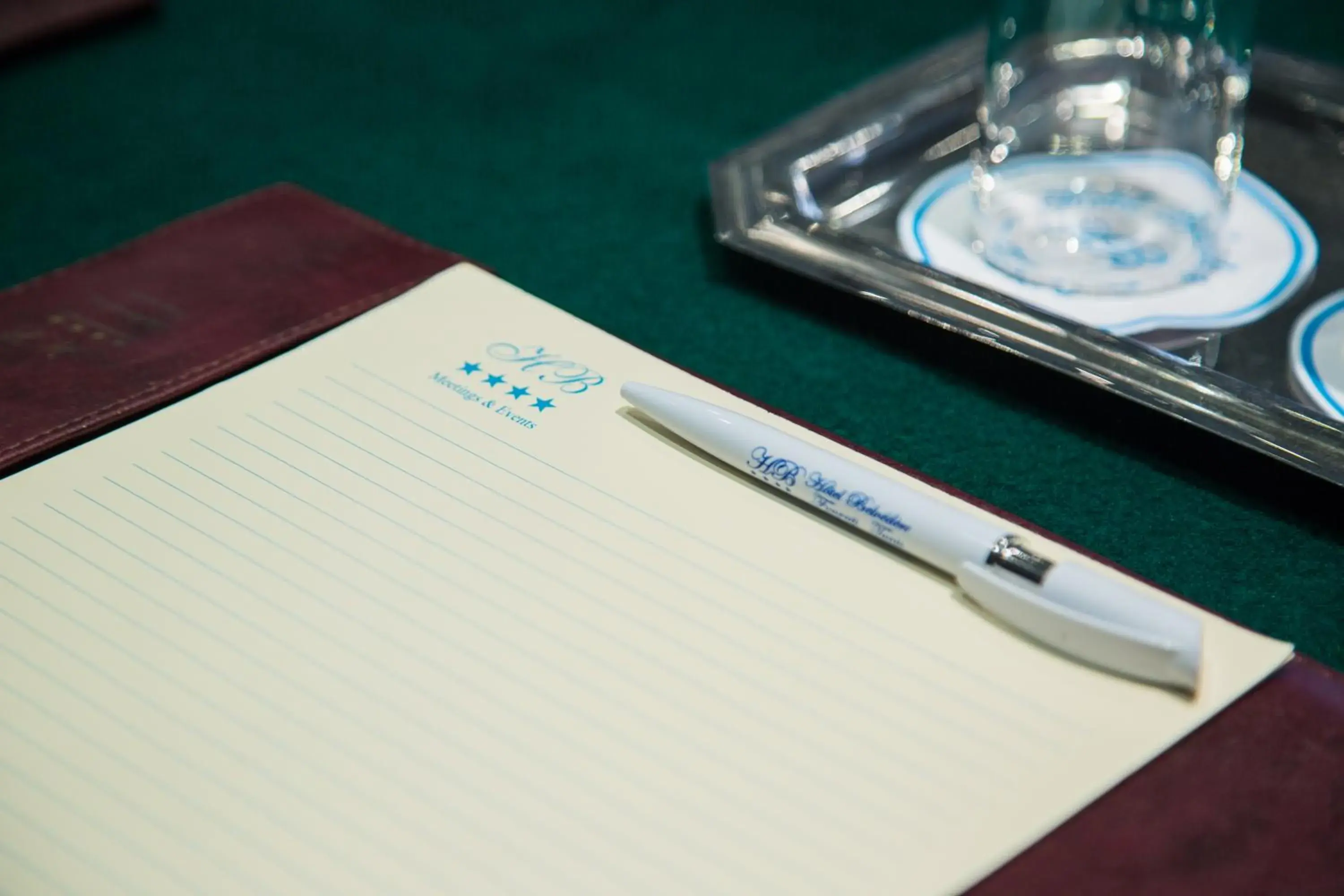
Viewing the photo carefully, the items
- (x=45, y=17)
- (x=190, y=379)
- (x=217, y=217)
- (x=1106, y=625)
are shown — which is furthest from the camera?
(x=45, y=17)

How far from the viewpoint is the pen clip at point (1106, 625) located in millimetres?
350

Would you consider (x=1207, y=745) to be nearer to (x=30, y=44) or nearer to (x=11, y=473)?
(x=11, y=473)

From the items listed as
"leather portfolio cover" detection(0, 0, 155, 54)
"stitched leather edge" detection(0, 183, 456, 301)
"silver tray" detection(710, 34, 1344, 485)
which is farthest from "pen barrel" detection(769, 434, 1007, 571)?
"leather portfolio cover" detection(0, 0, 155, 54)

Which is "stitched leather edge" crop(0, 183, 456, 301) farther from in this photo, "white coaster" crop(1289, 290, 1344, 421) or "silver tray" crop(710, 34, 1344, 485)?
"white coaster" crop(1289, 290, 1344, 421)

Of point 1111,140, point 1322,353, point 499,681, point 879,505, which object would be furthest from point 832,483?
point 1111,140

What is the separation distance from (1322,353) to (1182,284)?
0.21ft

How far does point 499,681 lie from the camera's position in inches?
14.4

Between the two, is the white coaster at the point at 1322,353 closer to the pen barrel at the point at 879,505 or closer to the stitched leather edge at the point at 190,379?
the pen barrel at the point at 879,505

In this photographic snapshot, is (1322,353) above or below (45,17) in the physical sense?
below

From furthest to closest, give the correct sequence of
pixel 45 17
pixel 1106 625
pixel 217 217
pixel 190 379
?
pixel 45 17, pixel 217 217, pixel 190 379, pixel 1106 625

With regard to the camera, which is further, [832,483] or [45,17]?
[45,17]

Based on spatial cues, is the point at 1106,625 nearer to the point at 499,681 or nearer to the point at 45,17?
the point at 499,681

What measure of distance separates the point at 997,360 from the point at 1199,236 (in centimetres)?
14

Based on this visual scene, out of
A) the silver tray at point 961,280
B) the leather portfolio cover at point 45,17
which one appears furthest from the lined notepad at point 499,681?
the leather portfolio cover at point 45,17
